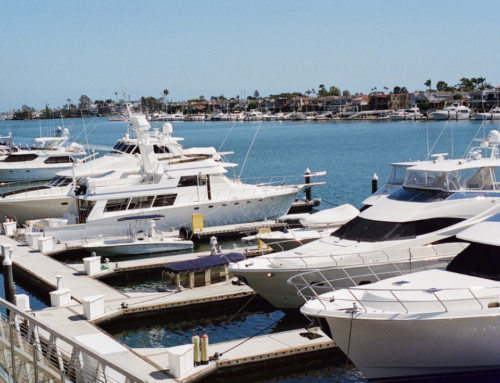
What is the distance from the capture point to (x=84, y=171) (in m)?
29.1

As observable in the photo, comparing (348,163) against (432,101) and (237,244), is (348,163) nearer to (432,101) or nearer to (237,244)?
(237,244)

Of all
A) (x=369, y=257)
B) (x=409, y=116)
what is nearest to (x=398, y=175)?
(x=369, y=257)

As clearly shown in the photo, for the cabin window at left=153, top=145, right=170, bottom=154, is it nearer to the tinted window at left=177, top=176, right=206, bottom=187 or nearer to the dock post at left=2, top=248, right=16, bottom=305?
the tinted window at left=177, top=176, right=206, bottom=187

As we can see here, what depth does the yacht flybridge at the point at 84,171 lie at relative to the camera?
2783 centimetres

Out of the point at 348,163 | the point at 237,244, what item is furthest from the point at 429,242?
the point at 348,163

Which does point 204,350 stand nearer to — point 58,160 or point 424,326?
point 424,326

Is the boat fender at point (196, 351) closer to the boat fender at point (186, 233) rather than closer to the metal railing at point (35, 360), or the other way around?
the metal railing at point (35, 360)

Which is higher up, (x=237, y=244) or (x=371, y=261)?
(x=371, y=261)

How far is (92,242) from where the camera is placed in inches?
933

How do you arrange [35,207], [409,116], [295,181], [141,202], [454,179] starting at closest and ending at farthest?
[454,179] → [141,202] → [35,207] → [295,181] → [409,116]

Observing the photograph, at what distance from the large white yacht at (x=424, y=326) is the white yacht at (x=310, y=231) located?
7.21 m

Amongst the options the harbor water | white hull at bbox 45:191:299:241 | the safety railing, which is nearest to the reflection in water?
the harbor water

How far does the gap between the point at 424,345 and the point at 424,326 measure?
0.42 m

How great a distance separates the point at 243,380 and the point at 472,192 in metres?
8.67
